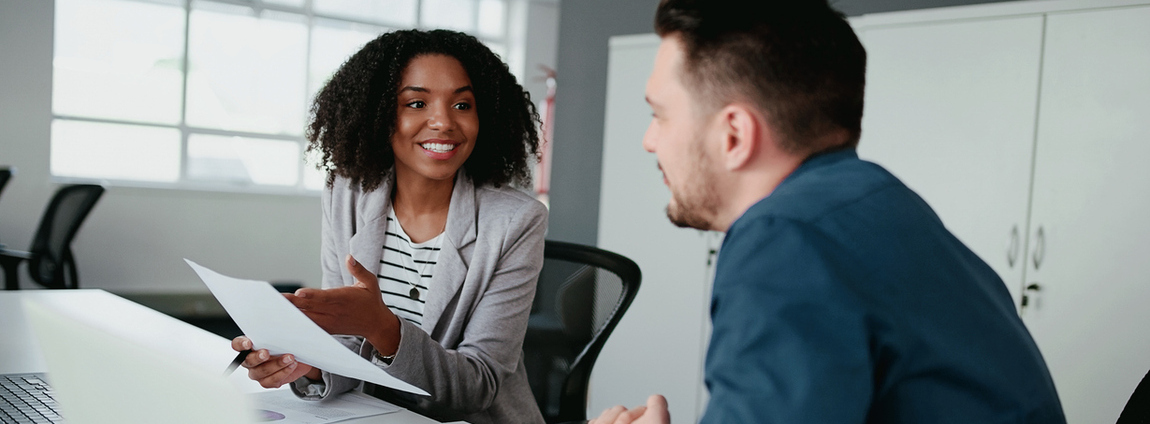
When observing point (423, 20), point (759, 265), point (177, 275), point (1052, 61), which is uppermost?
point (423, 20)

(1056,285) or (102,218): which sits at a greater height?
(1056,285)

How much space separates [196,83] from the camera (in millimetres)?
6371

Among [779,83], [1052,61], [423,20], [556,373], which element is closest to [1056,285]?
[1052,61]

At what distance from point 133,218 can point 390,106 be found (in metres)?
5.30

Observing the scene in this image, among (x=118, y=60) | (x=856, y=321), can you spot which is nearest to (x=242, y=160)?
(x=118, y=60)

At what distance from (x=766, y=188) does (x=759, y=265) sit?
0.16m

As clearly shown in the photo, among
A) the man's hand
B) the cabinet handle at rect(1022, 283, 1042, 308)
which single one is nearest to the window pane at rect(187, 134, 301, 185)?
the cabinet handle at rect(1022, 283, 1042, 308)

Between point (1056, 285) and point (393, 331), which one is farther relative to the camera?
point (1056, 285)

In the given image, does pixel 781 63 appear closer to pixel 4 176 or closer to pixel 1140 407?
pixel 1140 407

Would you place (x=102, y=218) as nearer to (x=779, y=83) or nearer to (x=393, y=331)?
(x=393, y=331)

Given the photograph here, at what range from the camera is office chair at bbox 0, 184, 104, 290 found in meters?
4.14

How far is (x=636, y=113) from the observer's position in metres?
3.64

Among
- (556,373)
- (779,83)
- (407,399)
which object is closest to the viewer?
(779,83)

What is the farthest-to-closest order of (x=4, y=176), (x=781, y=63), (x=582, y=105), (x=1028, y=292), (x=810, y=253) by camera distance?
(x=4, y=176)
(x=582, y=105)
(x=1028, y=292)
(x=781, y=63)
(x=810, y=253)
